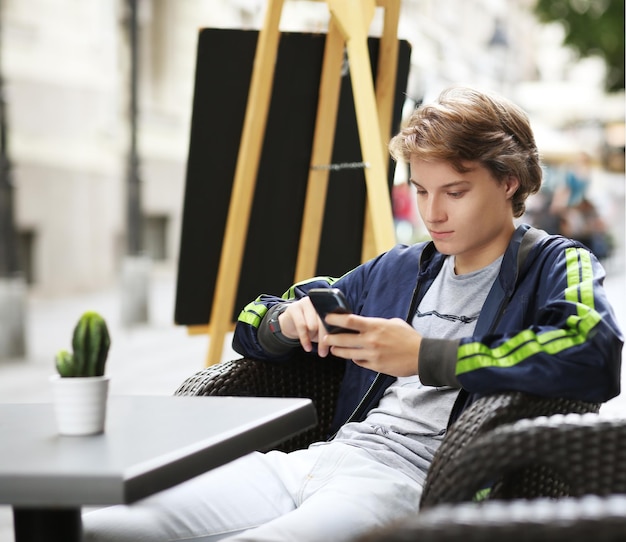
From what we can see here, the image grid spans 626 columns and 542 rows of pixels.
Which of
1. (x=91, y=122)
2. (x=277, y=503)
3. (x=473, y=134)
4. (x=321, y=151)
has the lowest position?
(x=91, y=122)

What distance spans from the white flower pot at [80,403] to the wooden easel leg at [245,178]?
207 centimetres

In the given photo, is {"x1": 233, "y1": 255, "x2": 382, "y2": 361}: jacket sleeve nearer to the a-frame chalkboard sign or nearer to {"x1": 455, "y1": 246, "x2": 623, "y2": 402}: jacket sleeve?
{"x1": 455, "y1": 246, "x2": 623, "y2": 402}: jacket sleeve

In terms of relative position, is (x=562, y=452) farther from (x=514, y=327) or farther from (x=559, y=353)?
(x=514, y=327)

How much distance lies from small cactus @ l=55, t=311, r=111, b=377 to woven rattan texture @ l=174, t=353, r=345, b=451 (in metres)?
0.80

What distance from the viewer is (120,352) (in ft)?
28.5

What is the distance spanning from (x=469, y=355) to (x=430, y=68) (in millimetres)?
25024

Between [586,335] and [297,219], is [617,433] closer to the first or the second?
[586,335]

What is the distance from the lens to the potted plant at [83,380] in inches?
71.2

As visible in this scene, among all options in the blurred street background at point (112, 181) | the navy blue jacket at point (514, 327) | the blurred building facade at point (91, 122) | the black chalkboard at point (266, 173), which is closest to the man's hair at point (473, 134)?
the navy blue jacket at point (514, 327)

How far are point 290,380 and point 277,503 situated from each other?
536 mm

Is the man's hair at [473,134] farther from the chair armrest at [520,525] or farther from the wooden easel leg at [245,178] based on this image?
the wooden easel leg at [245,178]

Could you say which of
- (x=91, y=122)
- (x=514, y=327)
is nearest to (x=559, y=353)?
(x=514, y=327)

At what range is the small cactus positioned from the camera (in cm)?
180

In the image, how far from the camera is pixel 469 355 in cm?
215
